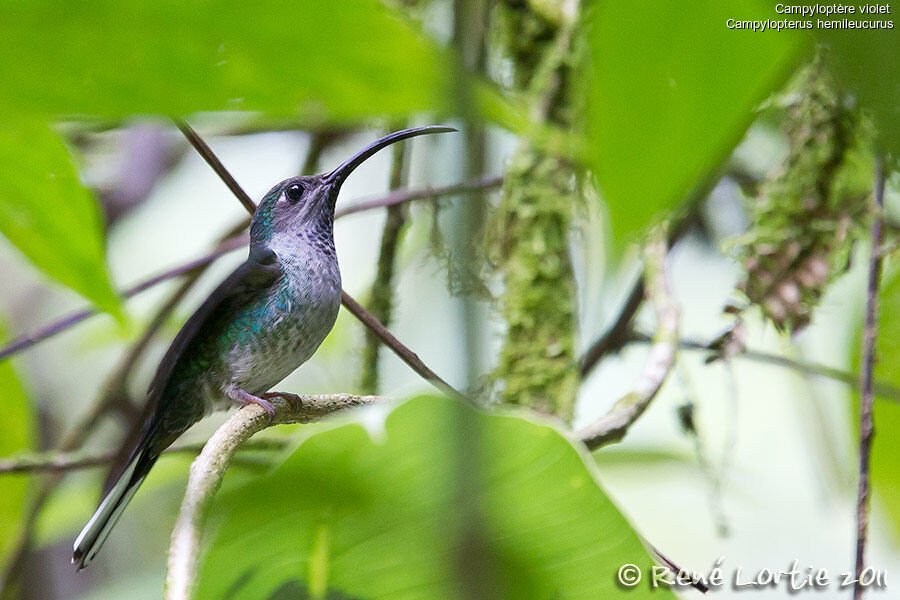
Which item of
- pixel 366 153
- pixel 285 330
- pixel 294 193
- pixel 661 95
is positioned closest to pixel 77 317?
Result: pixel 294 193

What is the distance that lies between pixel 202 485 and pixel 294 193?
0.84 meters

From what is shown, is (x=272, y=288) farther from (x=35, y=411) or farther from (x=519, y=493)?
(x=35, y=411)

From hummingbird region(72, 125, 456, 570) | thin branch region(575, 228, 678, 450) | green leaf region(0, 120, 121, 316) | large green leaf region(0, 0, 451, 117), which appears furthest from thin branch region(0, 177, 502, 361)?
large green leaf region(0, 0, 451, 117)

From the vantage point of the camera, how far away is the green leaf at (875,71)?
0.35 m

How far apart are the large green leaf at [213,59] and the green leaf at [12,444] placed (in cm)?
139

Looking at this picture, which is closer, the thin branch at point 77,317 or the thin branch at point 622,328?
the thin branch at point 77,317

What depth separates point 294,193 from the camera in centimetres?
144

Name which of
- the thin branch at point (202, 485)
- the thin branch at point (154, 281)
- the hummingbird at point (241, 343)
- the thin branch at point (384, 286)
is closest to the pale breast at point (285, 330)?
the hummingbird at point (241, 343)

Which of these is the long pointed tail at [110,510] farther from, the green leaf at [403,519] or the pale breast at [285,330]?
the green leaf at [403,519]

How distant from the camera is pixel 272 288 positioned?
1226mm

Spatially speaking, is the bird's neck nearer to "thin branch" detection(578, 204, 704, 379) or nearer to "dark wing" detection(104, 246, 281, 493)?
"dark wing" detection(104, 246, 281, 493)

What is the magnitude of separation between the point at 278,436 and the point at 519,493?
0.81 m

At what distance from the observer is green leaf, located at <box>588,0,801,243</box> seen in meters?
0.36

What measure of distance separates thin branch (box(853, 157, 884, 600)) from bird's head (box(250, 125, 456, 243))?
823mm
